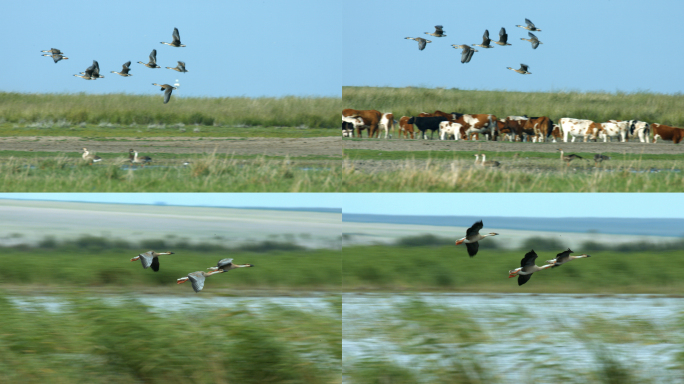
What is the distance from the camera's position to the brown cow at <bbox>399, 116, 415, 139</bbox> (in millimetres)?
17052

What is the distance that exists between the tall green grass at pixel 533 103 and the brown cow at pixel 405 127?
0.62 m

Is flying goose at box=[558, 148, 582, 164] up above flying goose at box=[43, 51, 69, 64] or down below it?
below

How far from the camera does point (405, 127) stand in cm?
1738

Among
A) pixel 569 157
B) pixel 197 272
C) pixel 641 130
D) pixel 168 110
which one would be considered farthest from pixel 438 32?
pixel 168 110

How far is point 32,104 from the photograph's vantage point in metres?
21.3

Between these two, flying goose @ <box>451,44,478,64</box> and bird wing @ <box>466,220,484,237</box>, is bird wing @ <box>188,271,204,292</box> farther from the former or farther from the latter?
flying goose @ <box>451,44,478,64</box>

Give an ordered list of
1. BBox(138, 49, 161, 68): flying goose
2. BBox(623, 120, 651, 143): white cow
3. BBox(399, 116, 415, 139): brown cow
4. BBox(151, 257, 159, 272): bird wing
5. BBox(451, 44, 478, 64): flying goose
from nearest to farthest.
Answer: BBox(151, 257, 159, 272): bird wing, BBox(451, 44, 478, 64): flying goose, BBox(138, 49, 161, 68): flying goose, BBox(623, 120, 651, 143): white cow, BBox(399, 116, 415, 139): brown cow

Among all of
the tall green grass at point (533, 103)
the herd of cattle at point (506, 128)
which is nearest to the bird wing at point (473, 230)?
the tall green grass at point (533, 103)

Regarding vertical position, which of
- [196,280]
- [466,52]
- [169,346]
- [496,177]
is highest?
[466,52]

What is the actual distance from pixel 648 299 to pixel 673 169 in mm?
3081

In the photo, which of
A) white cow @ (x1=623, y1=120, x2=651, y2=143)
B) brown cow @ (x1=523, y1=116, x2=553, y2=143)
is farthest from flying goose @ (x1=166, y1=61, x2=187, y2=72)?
white cow @ (x1=623, y1=120, x2=651, y2=143)

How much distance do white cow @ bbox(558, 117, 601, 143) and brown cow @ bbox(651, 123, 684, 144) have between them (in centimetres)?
154

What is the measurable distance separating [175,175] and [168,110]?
21.0 ft

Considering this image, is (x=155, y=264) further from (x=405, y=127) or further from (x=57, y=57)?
(x=405, y=127)
